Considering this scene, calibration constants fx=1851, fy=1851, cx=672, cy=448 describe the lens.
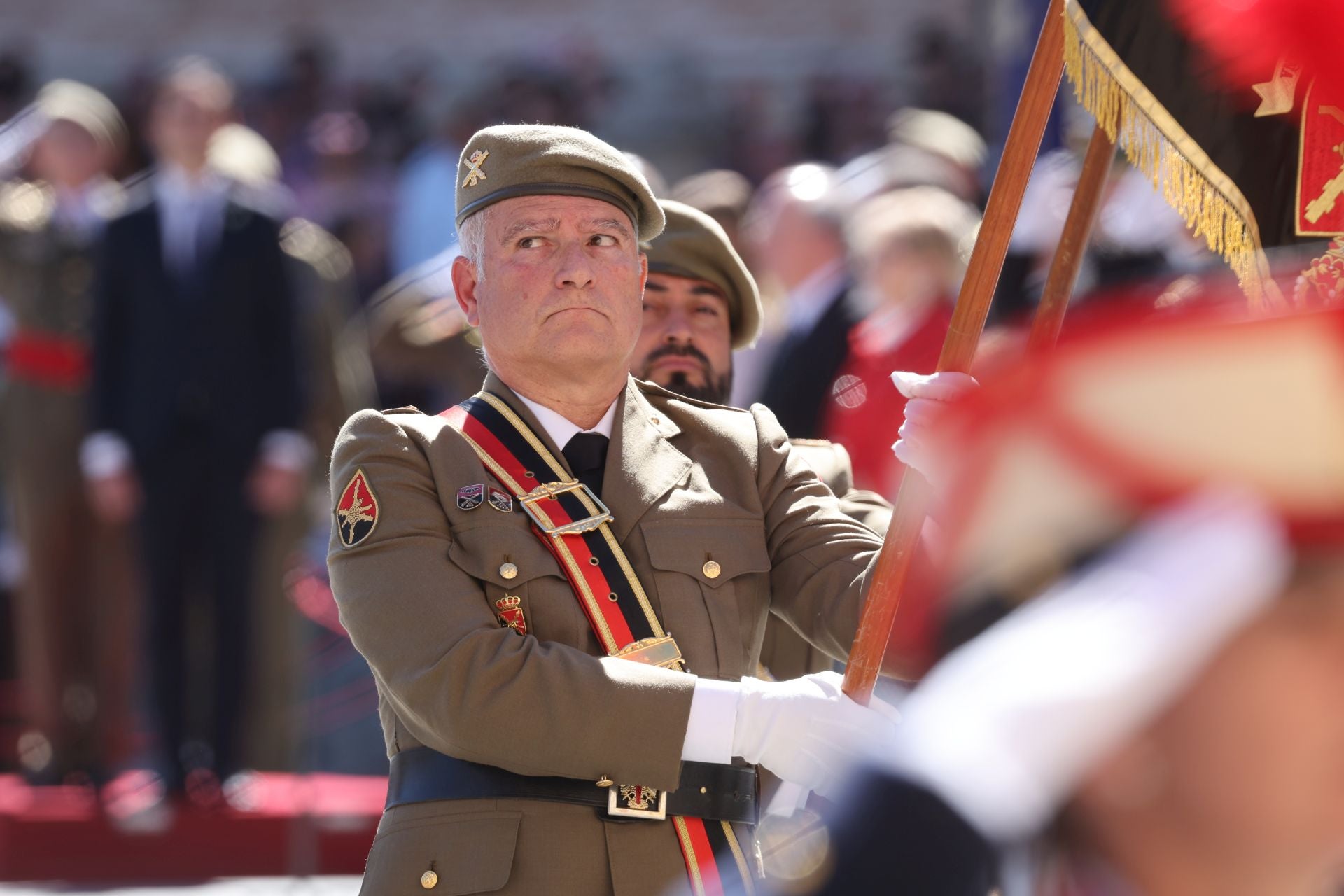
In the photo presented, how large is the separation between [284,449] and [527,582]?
14.6ft

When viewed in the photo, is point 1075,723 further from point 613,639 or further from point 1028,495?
point 613,639

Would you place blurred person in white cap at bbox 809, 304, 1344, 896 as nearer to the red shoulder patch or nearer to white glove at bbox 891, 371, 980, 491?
white glove at bbox 891, 371, 980, 491

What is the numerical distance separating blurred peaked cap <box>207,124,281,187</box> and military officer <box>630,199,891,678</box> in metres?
3.50

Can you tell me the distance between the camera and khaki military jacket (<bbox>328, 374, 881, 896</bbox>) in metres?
2.49

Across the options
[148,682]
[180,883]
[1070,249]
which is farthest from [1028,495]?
[148,682]

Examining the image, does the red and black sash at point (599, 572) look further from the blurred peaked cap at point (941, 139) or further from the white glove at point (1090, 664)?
the blurred peaked cap at point (941, 139)

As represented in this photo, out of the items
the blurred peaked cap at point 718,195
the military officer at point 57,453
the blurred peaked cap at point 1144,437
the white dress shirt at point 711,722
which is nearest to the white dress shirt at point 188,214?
the military officer at point 57,453

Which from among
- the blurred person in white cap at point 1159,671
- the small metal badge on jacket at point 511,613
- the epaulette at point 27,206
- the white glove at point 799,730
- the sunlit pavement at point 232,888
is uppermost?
the epaulette at point 27,206

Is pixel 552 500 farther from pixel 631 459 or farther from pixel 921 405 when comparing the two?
pixel 921 405

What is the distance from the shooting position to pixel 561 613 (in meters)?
2.70

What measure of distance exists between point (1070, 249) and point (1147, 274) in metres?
2.03

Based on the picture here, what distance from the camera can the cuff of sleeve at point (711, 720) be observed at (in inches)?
98.7

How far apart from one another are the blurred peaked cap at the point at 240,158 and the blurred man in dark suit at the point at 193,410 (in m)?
0.22

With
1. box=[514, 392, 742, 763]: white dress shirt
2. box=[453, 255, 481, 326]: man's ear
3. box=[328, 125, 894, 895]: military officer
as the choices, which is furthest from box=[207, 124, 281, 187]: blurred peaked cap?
box=[514, 392, 742, 763]: white dress shirt
